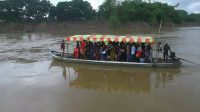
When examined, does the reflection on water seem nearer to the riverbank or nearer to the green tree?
the riverbank

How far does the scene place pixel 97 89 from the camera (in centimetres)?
1413

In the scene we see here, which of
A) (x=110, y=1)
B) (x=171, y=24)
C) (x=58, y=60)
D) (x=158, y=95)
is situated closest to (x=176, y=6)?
(x=171, y=24)

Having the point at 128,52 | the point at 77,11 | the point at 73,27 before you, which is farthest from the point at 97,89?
the point at 77,11

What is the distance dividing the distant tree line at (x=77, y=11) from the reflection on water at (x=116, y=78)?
54705 millimetres

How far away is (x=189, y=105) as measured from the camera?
11.6 metres

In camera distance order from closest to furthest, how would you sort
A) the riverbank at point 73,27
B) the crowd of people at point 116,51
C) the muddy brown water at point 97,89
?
1. the muddy brown water at point 97,89
2. the crowd of people at point 116,51
3. the riverbank at point 73,27

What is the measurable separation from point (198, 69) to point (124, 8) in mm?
60347

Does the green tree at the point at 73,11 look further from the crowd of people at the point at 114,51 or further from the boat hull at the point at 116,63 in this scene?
the crowd of people at the point at 114,51

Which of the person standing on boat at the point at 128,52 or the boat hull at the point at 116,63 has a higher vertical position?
the person standing on boat at the point at 128,52

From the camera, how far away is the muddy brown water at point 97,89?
11.7 meters

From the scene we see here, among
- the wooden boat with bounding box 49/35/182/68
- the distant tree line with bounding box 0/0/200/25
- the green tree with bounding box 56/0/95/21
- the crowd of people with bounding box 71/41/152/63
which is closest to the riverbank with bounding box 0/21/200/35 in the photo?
the distant tree line with bounding box 0/0/200/25

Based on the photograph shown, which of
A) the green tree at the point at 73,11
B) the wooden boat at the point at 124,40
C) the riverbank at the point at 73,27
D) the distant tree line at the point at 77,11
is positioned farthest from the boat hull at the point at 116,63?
the green tree at the point at 73,11

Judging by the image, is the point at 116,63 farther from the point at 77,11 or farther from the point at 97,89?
the point at 77,11

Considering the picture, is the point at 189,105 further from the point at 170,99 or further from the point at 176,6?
the point at 176,6
